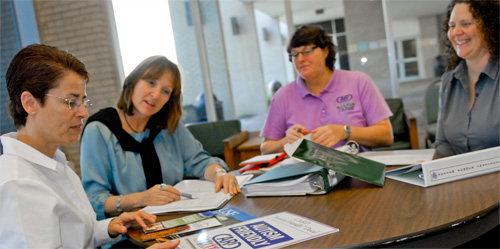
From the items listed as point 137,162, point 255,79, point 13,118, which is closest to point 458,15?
point 137,162

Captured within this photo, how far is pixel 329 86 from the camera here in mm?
2369

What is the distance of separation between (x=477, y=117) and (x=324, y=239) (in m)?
1.39

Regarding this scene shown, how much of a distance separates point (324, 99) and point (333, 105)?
0.21 feet

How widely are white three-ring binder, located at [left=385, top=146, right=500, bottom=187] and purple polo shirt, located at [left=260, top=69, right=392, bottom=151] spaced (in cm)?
92

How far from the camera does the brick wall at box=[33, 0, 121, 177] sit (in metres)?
5.28

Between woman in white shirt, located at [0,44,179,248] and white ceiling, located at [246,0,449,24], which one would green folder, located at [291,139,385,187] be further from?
white ceiling, located at [246,0,449,24]

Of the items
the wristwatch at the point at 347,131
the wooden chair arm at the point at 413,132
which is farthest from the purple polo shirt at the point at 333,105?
the wooden chair arm at the point at 413,132

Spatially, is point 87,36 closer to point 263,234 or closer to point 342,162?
point 342,162

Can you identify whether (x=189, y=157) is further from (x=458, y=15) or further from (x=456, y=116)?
(x=458, y=15)

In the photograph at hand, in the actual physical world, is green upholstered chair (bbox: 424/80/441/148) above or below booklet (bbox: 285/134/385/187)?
below

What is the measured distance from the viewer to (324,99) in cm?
236

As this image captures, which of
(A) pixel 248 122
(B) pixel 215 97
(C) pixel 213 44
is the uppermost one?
(C) pixel 213 44

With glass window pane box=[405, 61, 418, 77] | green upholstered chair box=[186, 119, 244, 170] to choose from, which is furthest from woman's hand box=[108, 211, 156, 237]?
glass window pane box=[405, 61, 418, 77]

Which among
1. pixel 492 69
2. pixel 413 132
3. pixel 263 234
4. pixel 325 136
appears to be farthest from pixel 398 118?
pixel 263 234
